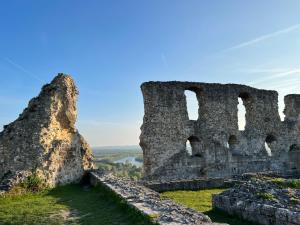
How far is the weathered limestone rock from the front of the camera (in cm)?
1267

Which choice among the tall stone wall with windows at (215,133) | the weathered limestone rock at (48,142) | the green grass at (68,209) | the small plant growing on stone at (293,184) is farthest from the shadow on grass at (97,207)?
the tall stone wall with windows at (215,133)

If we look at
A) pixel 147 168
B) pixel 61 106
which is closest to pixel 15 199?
pixel 61 106

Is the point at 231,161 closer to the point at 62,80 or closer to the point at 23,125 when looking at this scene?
the point at 62,80

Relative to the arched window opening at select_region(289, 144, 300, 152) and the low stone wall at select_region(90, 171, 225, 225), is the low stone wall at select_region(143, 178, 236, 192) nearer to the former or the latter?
the low stone wall at select_region(90, 171, 225, 225)

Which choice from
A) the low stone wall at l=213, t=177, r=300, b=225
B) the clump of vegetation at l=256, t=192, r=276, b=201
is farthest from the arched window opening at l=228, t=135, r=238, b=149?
the clump of vegetation at l=256, t=192, r=276, b=201

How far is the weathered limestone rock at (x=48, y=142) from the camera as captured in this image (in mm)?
12672

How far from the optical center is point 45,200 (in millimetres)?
10438

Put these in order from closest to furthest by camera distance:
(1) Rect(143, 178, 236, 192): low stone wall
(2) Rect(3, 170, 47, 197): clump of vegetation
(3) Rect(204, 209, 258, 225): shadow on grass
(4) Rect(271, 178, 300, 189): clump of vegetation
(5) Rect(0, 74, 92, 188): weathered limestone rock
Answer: (3) Rect(204, 209, 258, 225): shadow on grass, (4) Rect(271, 178, 300, 189): clump of vegetation, (2) Rect(3, 170, 47, 197): clump of vegetation, (5) Rect(0, 74, 92, 188): weathered limestone rock, (1) Rect(143, 178, 236, 192): low stone wall

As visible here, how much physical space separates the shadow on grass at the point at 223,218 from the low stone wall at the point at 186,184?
16.8 feet

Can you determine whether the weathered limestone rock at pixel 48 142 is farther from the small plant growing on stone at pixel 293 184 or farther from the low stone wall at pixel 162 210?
the small plant growing on stone at pixel 293 184

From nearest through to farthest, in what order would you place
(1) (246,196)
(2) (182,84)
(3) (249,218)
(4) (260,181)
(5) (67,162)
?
(3) (249,218)
(1) (246,196)
(4) (260,181)
(5) (67,162)
(2) (182,84)

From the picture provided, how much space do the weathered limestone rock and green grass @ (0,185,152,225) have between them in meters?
1.28

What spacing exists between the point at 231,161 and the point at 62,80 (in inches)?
441

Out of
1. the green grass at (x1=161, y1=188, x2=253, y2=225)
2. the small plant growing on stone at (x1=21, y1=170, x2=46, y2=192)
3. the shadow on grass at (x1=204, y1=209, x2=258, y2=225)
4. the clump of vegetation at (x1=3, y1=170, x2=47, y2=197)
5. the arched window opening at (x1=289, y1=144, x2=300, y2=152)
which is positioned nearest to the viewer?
the shadow on grass at (x1=204, y1=209, x2=258, y2=225)
